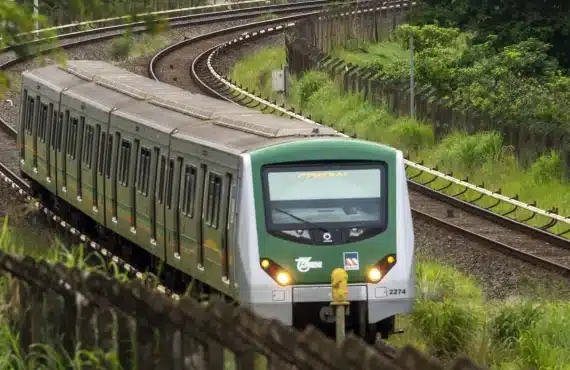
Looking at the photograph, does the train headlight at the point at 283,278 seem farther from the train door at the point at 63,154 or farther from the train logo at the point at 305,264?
the train door at the point at 63,154

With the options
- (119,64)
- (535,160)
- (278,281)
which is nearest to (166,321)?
(278,281)

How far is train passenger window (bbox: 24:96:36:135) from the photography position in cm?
2445

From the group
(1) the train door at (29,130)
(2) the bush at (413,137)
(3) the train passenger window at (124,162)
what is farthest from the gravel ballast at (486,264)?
(2) the bush at (413,137)

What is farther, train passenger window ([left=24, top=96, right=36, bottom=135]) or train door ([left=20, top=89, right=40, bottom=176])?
train passenger window ([left=24, top=96, right=36, bottom=135])

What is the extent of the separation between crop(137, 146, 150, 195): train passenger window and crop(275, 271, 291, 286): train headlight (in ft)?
12.4

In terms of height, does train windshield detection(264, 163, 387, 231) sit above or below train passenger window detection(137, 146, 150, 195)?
above

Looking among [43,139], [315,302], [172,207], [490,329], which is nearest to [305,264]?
[315,302]

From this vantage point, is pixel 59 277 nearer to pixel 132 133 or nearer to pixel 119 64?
pixel 132 133

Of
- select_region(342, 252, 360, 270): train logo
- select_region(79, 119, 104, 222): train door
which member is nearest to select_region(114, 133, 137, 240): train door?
select_region(79, 119, 104, 222): train door

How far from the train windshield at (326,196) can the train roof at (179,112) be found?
1.34ft

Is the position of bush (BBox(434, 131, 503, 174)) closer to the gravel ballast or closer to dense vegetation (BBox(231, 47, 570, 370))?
dense vegetation (BBox(231, 47, 570, 370))

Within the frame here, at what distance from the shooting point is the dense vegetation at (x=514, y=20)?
39.7 m

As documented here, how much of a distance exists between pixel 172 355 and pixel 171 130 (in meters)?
9.47

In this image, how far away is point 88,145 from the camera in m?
20.6
